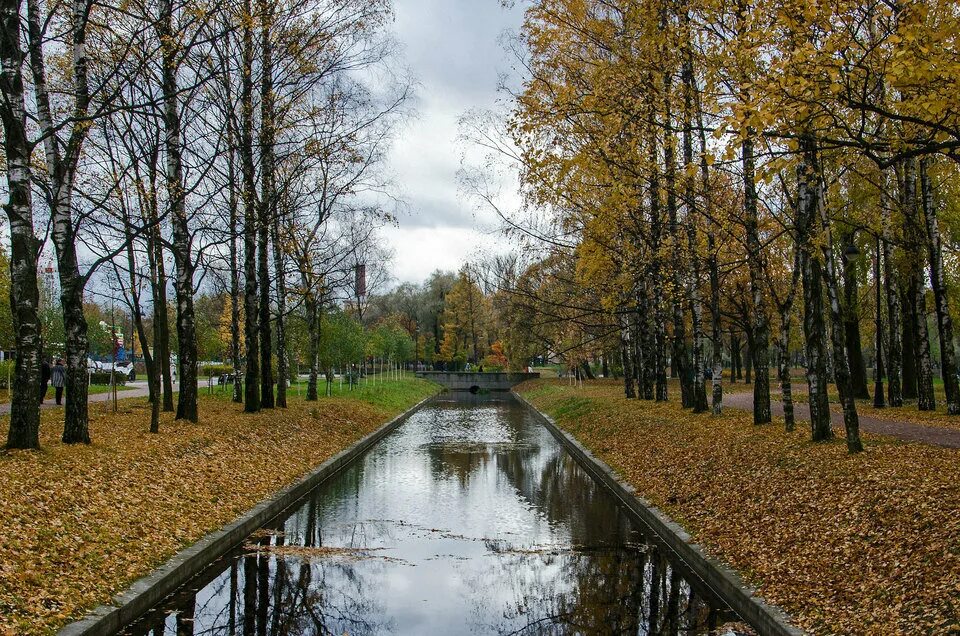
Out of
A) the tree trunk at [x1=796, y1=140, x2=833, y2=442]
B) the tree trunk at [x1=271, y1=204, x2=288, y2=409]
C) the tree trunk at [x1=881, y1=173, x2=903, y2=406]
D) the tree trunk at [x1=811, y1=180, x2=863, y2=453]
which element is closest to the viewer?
the tree trunk at [x1=811, y1=180, x2=863, y2=453]

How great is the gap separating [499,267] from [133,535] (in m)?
55.1

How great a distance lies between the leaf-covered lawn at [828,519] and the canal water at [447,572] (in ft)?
2.51

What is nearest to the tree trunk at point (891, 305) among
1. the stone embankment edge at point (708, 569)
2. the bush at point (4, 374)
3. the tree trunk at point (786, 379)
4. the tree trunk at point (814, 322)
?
the tree trunk at point (786, 379)

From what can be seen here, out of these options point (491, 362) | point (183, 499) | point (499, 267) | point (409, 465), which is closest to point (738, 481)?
point (183, 499)

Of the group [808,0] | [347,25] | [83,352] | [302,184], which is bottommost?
[83,352]

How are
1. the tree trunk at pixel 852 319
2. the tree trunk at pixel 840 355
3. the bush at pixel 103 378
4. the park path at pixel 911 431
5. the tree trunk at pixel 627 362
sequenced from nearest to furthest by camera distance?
the tree trunk at pixel 840 355
the park path at pixel 911 431
the tree trunk at pixel 852 319
the tree trunk at pixel 627 362
the bush at pixel 103 378

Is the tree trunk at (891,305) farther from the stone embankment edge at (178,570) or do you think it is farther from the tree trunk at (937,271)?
the stone embankment edge at (178,570)

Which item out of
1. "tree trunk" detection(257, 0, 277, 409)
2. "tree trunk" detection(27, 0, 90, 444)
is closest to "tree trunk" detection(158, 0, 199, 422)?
"tree trunk" detection(257, 0, 277, 409)

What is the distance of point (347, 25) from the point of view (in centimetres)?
1794

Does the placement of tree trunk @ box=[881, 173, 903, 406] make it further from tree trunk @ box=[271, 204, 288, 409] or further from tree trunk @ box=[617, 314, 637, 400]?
tree trunk @ box=[271, 204, 288, 409]

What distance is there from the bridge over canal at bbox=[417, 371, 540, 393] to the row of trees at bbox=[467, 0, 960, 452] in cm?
4230

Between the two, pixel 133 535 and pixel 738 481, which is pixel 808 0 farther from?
pixel 133 535

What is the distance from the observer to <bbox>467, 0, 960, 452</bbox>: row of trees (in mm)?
7086

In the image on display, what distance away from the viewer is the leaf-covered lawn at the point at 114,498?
645 cm
